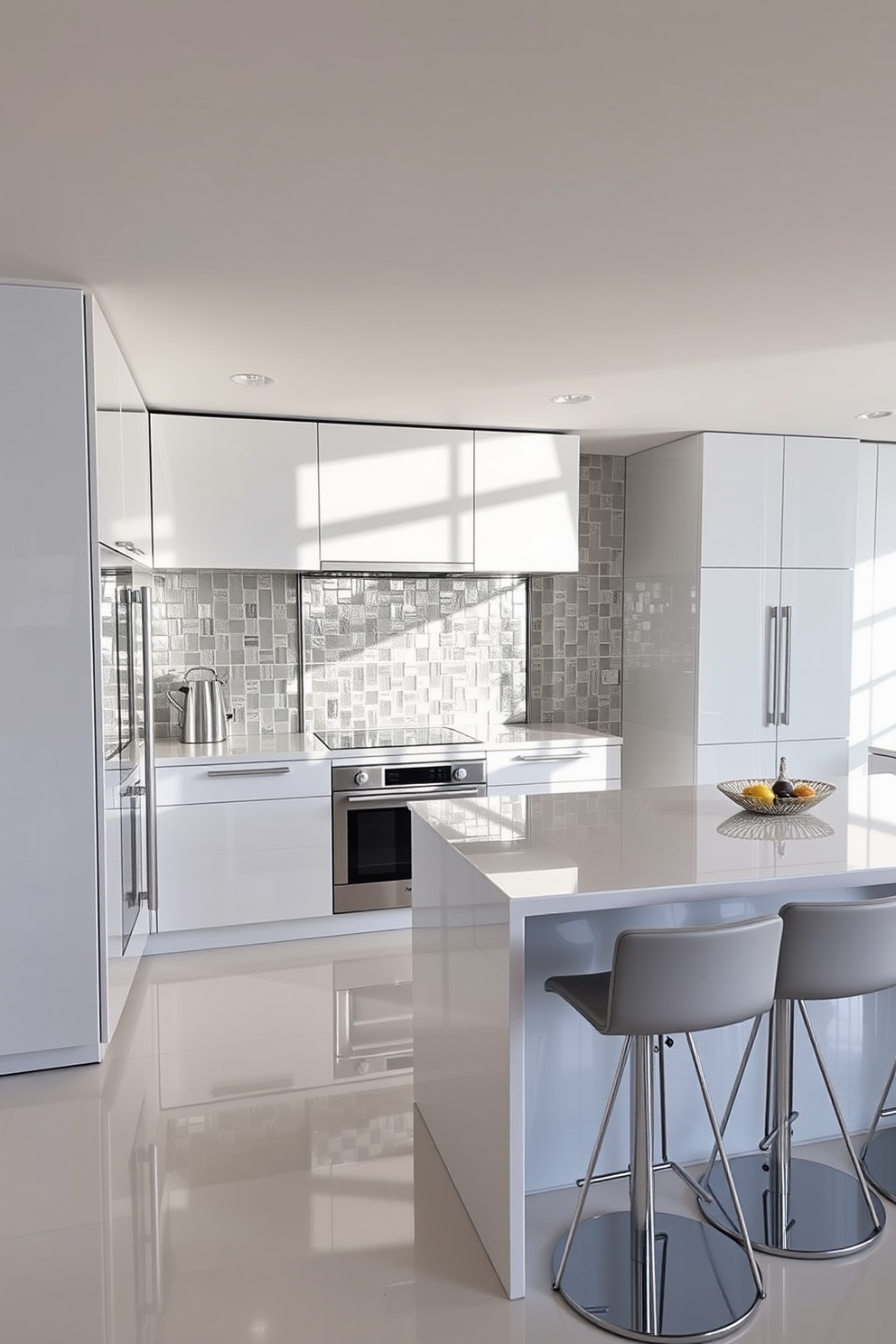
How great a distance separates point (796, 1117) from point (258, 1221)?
4.86 ft

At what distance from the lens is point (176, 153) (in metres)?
1.97

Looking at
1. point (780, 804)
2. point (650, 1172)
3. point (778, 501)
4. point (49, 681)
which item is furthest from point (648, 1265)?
point (778, 501)

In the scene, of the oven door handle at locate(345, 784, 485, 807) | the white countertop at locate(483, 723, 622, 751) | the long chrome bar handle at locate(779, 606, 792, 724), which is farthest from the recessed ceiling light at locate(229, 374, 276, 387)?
the long chrome bar handle at locate(779, 606, 792, 724)

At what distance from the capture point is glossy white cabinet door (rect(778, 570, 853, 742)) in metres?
4.94

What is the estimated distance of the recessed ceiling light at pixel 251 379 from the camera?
12.2 ft

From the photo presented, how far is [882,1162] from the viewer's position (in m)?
2.59

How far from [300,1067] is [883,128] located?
3.07 m

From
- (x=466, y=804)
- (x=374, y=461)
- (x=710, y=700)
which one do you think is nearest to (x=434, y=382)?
(x=374, y=461)

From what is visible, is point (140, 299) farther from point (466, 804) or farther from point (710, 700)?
point (710, 700)

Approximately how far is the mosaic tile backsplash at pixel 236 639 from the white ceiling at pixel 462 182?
135 centimetres

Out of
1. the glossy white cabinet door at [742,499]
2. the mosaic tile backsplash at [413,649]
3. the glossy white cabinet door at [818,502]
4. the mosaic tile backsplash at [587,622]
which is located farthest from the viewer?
the mosaic tile backsplash at [587,622]

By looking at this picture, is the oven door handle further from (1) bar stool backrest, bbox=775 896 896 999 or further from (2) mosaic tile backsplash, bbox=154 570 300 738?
(1) bar stool backrest, bbox=775 896 896 999

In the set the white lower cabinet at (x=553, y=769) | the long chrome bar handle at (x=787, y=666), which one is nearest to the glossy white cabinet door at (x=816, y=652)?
the long chrome bar handle at (x=787, y=666)

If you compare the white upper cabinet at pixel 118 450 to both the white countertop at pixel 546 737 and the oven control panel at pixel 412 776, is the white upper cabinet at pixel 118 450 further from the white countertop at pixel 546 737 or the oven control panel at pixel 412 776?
the white countertop at pixel 546 737
